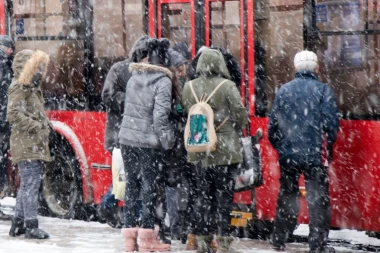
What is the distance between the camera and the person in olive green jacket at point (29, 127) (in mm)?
10633

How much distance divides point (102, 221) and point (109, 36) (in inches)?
81.4

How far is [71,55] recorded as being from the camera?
1242 cm

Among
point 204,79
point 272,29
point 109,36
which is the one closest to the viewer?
point 204,79

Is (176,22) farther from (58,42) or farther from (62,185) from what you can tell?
(62,185)

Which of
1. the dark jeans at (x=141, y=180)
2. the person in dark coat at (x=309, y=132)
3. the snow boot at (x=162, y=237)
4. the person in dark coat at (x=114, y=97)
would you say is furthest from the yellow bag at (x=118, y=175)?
the person in dark coat at (x=309, y=132)

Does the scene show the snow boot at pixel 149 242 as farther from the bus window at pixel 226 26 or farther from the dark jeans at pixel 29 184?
the bus window at pixel 226 26

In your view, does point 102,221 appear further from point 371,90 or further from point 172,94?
point 371,90

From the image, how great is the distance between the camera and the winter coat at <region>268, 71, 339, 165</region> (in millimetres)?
9789

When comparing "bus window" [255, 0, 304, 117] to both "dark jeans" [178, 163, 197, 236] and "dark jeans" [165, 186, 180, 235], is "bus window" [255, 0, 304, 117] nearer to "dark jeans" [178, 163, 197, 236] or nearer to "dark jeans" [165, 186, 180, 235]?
"dark jeans" [178, 163, 197, 236]

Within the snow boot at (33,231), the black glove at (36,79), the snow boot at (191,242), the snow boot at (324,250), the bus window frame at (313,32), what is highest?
the bus window frame at (313,32)

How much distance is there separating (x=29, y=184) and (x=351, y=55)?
3266mm

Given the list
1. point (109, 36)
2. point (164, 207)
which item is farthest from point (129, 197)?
point (109, 36)

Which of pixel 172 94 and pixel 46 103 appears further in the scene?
pixel 46 103

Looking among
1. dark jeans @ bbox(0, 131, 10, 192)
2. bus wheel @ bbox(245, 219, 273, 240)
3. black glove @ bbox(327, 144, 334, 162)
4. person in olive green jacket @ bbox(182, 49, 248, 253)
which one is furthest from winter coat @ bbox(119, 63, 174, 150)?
dark jeans @ bbox(0, 131, 10, 192)
